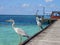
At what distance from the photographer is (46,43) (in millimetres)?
6840

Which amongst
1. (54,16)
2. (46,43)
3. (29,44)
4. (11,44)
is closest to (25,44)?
(29,44)

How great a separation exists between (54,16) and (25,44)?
16.5 meters

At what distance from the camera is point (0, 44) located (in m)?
15.0

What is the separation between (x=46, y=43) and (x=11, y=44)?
804 centimetres

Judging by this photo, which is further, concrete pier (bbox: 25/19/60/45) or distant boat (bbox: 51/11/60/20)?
distant boat (bbox: 51/11/60/20)

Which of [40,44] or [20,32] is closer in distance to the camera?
[40,44]

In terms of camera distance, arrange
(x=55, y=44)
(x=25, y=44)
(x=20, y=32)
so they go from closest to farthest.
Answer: (x=25, y=44)
(x=55, y=44)
(x=20, y=32)

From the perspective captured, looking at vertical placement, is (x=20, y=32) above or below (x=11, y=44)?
above

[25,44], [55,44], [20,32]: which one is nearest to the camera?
[25,44]

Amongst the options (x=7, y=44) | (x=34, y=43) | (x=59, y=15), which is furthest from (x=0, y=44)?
(x=59, y=15)

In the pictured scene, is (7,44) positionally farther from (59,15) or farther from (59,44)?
(59,15)

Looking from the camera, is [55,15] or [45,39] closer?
[45,39]

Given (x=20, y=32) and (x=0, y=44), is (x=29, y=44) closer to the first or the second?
(x=20, y=32)

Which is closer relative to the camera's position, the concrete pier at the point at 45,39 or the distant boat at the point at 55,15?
the concrete pier at the point at 45,39
